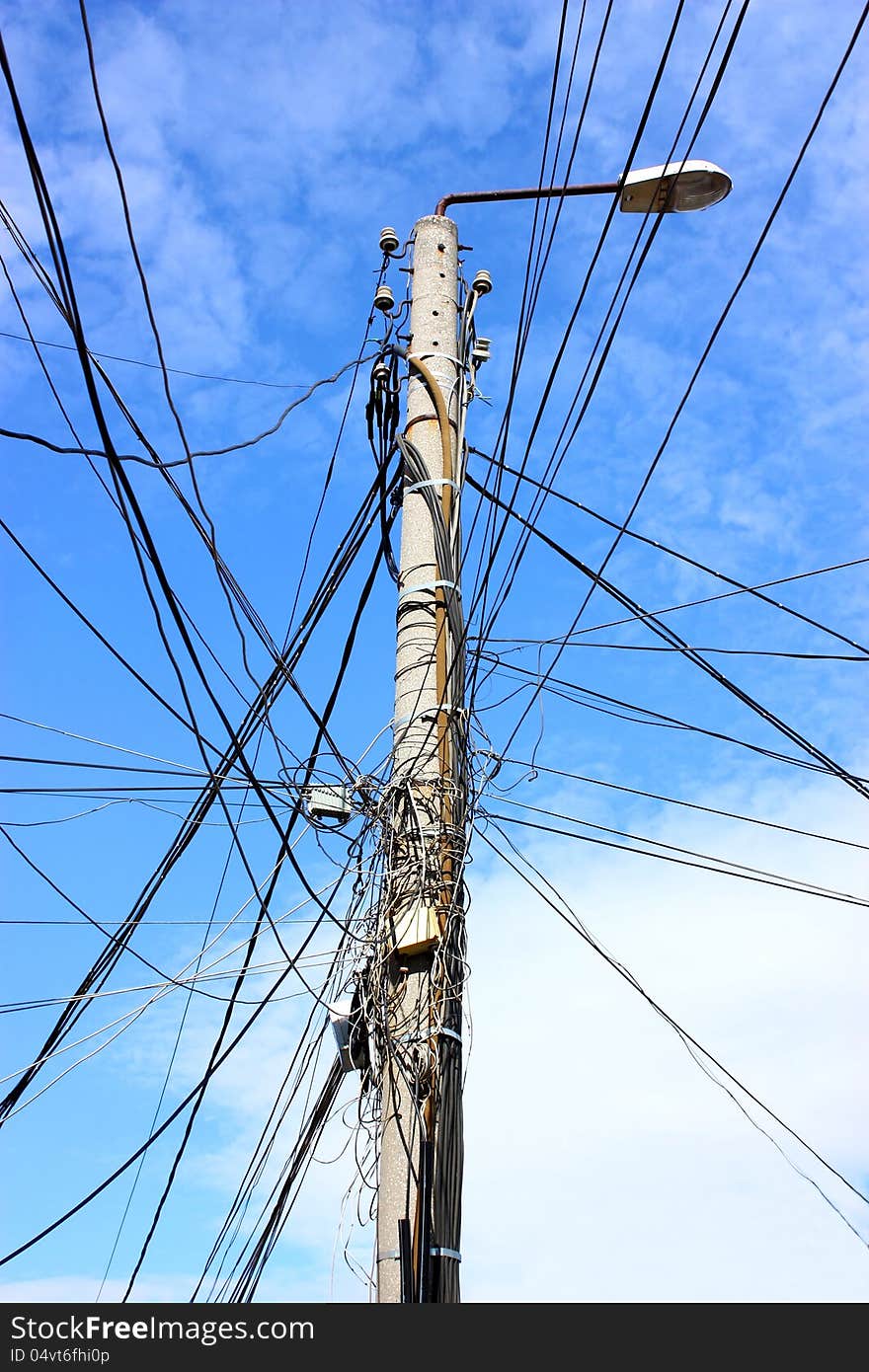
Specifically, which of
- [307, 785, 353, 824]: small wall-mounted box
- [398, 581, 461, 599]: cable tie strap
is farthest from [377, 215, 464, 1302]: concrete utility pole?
[307, 785, 353, 824]: small wall-mounted box

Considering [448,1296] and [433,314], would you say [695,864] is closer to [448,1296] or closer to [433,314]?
[448,1296]

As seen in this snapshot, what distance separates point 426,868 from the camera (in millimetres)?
4109

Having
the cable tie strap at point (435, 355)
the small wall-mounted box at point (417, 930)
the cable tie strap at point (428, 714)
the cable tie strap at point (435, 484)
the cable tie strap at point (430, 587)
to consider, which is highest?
the cable tie strap at point (435, 355)

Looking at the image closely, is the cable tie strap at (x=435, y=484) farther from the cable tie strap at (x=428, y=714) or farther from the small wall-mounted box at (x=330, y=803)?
the small wall-mounted box at (x=330, y=803)

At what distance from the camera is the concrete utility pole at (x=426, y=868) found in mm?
3498

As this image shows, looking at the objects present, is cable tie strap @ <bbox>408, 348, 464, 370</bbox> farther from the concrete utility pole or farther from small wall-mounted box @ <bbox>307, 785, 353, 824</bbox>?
small wall-mounted box @ <bbox>307, 785, 353, 824</bbox>

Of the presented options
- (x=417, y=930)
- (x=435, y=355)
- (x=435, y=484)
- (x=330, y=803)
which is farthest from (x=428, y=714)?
(x=435, y=355)

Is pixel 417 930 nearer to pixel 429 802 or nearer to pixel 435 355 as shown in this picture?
pixel 429 802

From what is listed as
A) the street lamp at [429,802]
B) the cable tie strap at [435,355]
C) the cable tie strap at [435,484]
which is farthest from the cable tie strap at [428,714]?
the cable tie strap at [435,355]

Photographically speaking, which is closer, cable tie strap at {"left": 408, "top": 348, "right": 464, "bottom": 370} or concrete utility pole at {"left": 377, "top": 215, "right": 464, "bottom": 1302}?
concrete utility pole at {"left": 377, "top": 215, "right": 464, "bottom": 1302}

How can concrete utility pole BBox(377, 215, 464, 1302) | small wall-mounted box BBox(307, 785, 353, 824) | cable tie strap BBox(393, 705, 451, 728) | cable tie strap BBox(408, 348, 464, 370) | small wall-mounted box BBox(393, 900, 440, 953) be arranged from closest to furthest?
concrete utility pole BBox(377, 215, 464, 1302) < small wall-mounted box BBox(393, 900, 440, 953) < cable tie strap BBox(393, 705, 451, 728) < small wall-mounted box BBox(307, 785, 353, 824) < cable tie strap BBox(408, 348, 464, 370)

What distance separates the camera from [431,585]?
4645 millimetres

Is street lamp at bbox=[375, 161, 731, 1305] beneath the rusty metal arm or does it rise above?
beneath

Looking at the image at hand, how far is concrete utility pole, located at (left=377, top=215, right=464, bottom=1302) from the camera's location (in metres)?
3.50
